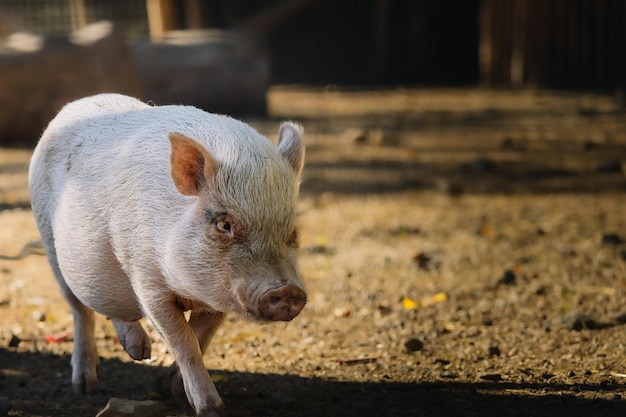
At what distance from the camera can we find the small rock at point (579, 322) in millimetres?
4621

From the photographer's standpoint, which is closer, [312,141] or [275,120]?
[312,141]

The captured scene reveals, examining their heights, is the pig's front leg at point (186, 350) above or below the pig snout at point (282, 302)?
below

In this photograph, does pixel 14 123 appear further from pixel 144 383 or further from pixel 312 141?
pixel 144 383

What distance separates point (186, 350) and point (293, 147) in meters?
0.77

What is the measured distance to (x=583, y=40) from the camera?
1348cm

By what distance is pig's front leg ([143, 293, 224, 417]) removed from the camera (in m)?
3.31

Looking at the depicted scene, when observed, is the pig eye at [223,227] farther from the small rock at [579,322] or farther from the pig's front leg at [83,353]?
the small rock at [579,322]

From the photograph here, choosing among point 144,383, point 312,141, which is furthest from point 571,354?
point 312,141

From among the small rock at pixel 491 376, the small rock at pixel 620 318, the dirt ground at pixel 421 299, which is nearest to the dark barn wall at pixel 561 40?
the dirt ground at pixel 421 299

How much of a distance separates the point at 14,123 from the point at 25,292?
501cm

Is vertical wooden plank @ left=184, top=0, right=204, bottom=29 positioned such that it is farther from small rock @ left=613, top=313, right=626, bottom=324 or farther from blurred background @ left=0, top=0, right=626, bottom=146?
small rock @ left=613, top=313, right=626, bottom=324

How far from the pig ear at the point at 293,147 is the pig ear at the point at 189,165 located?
35 cm

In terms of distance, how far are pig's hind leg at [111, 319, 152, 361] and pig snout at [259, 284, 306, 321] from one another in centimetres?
91

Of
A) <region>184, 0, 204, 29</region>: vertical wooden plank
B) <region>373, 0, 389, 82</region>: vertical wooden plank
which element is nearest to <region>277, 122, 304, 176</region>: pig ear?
<region>184, 0, 204, 29</region>: vertical wooden plank
